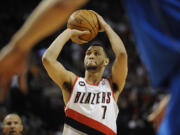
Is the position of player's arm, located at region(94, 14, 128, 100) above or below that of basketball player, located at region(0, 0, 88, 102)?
below

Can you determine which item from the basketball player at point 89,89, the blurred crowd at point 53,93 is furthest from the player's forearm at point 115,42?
the blurred crowd at point 53,93

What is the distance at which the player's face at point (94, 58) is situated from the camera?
3768 millimetres

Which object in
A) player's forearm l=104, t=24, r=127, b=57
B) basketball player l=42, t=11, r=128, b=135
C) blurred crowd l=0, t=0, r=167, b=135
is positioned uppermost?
player's forearm l=104, t=24, r=127, b=57

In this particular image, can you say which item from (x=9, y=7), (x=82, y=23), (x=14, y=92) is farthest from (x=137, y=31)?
(x=9, y=7)

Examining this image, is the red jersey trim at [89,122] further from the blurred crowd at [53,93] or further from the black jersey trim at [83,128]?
the blurred crowd at [53,93]

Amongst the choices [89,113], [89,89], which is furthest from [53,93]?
[89,113]

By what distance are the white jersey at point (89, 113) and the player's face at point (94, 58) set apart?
25 cm

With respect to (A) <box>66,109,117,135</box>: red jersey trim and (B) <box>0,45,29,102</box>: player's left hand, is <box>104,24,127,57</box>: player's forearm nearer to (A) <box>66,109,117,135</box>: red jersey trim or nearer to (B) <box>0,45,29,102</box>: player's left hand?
(A) <box>66,109,117,135</box>: red jersey trim

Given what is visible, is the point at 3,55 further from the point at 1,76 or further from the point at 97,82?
the point at 97,82

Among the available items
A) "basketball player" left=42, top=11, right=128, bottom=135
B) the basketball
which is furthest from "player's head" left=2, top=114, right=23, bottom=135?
the basketball

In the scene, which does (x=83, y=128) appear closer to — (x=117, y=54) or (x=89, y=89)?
(x=89, y=89)

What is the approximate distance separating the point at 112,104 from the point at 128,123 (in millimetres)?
5331

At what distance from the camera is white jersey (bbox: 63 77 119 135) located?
3568mm

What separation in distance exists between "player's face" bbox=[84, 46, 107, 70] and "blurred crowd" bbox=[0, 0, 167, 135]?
12.8ft
